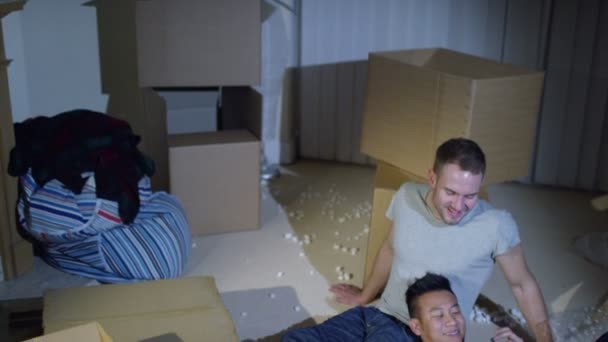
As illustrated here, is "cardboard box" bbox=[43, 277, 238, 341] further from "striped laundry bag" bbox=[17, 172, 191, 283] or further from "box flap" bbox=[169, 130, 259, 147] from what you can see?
"box flap" bbox=[169, 130, 259, 147]

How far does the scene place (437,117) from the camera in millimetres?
2248

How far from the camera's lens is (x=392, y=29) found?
379 cm

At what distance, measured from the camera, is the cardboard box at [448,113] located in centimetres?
217

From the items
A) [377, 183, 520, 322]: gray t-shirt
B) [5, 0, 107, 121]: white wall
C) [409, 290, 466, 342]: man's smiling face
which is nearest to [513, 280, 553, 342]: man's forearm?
[377, 183, 520, 322]: gray t-shirt

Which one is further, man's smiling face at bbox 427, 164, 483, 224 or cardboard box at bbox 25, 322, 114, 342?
man's smiling face at bbox 427, 164, 483, 224

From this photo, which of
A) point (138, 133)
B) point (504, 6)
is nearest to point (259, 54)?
point (138, 133)

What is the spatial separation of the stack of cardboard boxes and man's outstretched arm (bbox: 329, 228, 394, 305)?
16 centimetres

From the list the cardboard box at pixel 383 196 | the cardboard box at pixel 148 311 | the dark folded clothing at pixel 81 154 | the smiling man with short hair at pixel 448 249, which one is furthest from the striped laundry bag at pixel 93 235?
the smiling man with short hair at pixel 448 249

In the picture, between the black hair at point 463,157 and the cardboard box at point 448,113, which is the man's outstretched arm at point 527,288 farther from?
the cardboard box at point 448,113

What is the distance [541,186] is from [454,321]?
223cm

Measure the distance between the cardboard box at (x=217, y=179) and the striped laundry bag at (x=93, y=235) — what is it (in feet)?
1.13

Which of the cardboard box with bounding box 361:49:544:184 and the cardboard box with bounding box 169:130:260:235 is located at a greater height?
the cardboard box with bounding box 361:49:544:184

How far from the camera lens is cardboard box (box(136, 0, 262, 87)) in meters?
2.80

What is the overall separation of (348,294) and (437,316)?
68 centimetres
